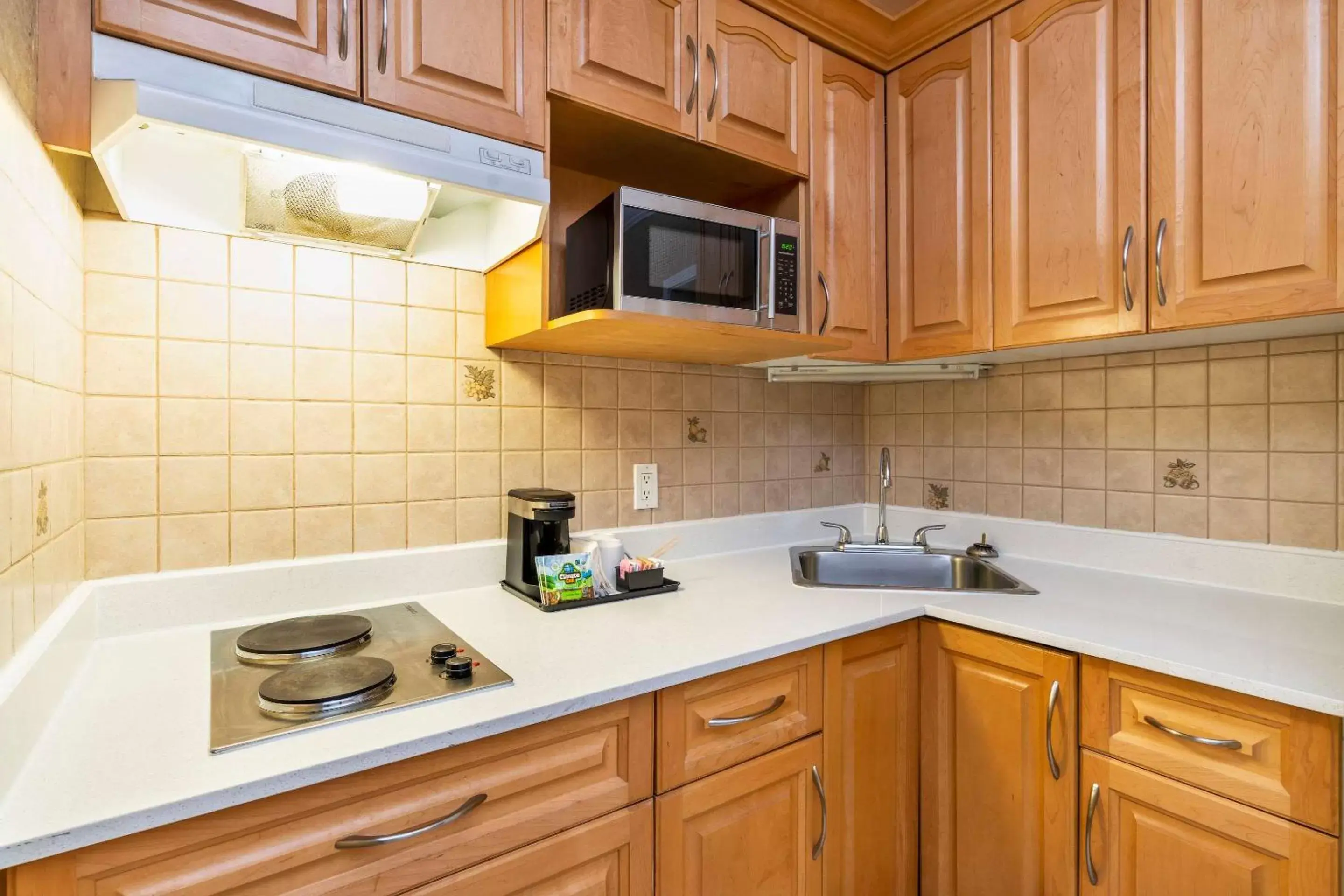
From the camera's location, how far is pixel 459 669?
3.10 feet

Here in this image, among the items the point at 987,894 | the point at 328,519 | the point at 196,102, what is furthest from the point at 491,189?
the point at 987,894

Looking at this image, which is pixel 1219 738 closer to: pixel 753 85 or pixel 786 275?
pixel 786 275

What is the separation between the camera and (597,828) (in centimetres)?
96

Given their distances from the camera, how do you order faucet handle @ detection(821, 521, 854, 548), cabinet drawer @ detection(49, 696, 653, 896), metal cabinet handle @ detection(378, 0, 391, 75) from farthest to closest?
1. faucet handle @ detection(821, 521, 854, 548)
2. metal cabinet handle @ detection(378, 0, 391, 75)
3. cabinet drawer @ detection(49, 696, 653, 896)

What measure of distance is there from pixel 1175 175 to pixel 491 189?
129 cm

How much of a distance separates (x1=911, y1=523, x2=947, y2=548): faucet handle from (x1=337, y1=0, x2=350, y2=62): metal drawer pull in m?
1.75

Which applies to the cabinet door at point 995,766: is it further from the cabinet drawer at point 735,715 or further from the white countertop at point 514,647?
the cabinet drawer at point 735,715

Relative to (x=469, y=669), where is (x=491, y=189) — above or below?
above

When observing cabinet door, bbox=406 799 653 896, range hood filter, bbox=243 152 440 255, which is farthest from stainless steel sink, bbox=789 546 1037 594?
range hood filter, bbox=243 152 440 255

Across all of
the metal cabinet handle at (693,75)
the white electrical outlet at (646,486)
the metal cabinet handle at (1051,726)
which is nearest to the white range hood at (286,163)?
the metal cabinet handle at (693,75)

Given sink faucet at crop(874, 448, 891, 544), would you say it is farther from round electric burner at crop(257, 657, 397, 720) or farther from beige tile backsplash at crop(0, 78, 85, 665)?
beige tile backsplash at crop(0, 78, 85, 665)

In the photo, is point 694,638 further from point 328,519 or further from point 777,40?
point 777,40

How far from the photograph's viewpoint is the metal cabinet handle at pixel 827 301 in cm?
164

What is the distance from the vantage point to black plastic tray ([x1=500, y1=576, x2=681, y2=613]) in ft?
4.34
